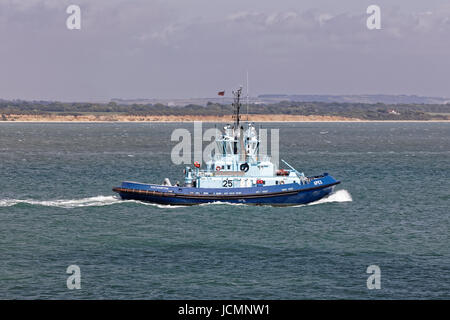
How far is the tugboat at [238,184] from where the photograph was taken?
5412 cm

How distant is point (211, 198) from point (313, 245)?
14.1 m

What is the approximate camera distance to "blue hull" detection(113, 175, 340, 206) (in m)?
54.0

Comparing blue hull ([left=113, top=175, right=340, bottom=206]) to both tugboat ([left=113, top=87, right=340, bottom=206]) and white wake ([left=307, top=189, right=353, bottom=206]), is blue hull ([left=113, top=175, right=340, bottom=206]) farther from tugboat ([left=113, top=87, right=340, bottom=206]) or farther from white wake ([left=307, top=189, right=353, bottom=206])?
white wake ([left=307, top=189, right=353, bottom=206])

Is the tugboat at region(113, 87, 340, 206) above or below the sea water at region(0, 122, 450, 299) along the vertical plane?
above

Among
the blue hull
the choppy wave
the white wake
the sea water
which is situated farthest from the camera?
the white wake

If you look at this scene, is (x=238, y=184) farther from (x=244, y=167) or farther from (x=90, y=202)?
(x=90, y=202)

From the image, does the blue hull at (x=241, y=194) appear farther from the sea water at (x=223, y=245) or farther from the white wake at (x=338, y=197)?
the white wake at (x=338, y=197)

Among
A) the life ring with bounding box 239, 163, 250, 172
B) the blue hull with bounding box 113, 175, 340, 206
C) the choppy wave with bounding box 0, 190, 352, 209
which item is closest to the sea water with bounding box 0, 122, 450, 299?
the choppy wave with bounding box 0, 190, 352, 209

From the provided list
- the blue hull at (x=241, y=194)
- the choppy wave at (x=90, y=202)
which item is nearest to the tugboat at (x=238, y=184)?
the blue hull at (x=241, y=194)

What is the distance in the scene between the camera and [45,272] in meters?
36.0

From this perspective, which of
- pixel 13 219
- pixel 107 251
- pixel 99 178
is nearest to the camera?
pixel 107 251
